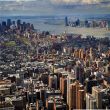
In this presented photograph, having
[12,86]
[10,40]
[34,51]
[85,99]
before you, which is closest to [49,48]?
[34,51]

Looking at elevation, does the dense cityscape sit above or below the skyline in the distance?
below

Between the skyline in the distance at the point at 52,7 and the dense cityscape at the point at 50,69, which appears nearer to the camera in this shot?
the dense cityscape at the point at 50,69

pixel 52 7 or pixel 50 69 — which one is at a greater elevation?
pixel 52 7

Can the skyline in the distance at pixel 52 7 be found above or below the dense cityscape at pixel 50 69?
above

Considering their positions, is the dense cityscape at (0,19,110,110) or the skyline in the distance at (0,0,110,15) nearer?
the dense cityscape at (0,19,110,110)

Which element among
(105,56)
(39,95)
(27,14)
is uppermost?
(27,14)

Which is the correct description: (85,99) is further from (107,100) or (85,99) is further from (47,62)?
(47,62)

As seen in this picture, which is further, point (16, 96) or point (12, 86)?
point (12, 86)

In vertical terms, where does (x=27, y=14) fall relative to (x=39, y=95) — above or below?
above
